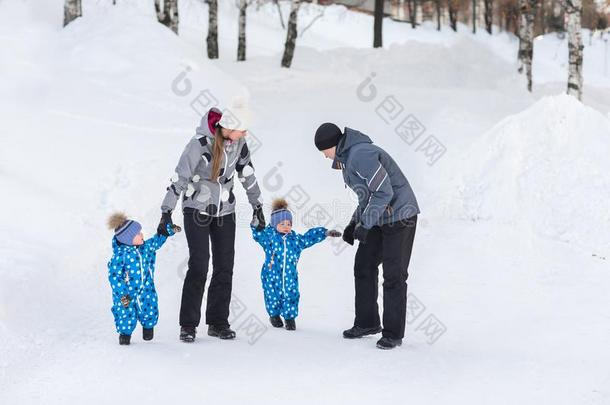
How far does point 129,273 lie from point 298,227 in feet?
13.7

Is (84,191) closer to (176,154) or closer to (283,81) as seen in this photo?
(176,154)

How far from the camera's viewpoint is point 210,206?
6.33 m

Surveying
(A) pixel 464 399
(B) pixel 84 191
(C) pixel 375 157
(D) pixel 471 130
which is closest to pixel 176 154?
(B) pixel 84 191

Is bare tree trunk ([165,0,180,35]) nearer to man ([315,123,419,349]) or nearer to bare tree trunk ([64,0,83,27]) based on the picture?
bare tree trunk ([64,0,83,27])

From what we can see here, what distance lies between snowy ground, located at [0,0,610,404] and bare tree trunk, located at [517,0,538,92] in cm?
468

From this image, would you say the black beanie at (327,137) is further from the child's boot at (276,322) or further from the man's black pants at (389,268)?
the child's boot at (276,322)

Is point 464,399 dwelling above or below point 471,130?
above

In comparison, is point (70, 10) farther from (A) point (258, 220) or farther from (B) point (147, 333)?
(B) point (147, 333)

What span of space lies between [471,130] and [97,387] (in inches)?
399

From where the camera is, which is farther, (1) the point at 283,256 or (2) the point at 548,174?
(2) the point at 548,174

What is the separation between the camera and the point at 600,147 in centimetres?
1046

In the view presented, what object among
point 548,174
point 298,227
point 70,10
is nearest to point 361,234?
point 298,227

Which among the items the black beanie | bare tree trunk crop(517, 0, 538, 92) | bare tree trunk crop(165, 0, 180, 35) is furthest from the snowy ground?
bare tree trunk crop(517, 0, 538, 92)

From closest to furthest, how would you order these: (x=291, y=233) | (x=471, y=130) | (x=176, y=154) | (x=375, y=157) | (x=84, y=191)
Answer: (x=375, y=157)
(x=291, y=233)
(x=84, y=191)
(x=176, y=154)
(x=471, y=130)
